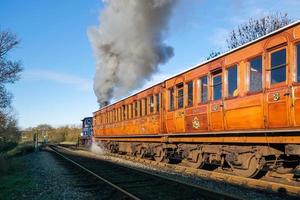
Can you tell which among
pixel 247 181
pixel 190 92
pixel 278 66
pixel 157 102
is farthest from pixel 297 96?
pixel 157 102

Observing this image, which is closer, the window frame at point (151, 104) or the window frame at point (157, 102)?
the window frame at point (157, 102)

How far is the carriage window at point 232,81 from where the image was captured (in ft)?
44.9

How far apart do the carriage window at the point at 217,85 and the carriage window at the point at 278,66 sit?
2.92 m

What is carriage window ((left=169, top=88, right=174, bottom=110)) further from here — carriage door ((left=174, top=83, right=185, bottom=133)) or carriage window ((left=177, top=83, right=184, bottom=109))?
carriage window ((left=177, top=83, right=184, bottom=109))

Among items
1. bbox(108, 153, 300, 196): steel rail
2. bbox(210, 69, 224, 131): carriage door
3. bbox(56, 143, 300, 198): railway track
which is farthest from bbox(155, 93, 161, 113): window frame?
bbox(210, 69, 224, 131): carriage door

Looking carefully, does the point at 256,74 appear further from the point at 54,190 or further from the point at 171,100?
the point at 171,100

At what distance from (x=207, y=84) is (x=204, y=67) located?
0.66 m

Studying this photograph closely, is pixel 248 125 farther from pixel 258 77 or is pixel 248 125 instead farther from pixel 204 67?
pixel 204 67

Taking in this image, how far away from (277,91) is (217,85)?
3.50m

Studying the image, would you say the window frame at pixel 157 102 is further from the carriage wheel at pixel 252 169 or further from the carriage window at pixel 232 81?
the carriage wheel at pixel 252 169

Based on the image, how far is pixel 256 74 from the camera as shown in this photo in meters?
12.6

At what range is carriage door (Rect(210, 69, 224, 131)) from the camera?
1437 centimetres

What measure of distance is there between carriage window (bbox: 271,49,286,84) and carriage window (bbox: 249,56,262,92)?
1.89ft

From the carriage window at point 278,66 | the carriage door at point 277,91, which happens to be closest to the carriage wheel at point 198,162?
the carriage door at point 277,91
